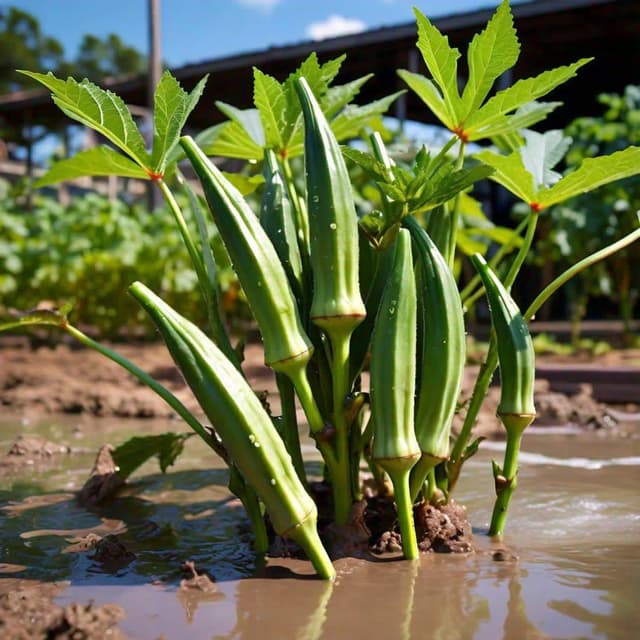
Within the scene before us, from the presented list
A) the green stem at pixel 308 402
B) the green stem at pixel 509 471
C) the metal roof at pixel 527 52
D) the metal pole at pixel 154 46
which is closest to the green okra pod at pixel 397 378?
the green stem at pixel 308 402

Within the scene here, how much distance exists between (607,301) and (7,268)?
779 cm

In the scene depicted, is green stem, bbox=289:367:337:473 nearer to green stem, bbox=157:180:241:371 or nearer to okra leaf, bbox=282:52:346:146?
green stem, bbox=157:180:241:371

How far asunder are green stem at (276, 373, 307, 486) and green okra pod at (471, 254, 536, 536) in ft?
1.27

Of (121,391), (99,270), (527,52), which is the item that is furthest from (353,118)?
(527,52)

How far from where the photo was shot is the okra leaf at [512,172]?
1.60 m

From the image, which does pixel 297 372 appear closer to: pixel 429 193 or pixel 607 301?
pixel 429 193

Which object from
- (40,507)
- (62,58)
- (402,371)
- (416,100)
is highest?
(62,58)

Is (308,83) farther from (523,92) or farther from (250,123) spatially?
(523,92)

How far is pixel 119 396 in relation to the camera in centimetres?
397

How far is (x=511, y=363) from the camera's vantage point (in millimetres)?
1579

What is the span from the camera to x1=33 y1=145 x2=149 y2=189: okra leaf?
1661mm

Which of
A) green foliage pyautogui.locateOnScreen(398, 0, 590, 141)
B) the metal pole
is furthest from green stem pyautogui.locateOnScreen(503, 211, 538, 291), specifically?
Answer: the metal pole

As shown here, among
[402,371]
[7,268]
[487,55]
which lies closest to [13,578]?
[402,371]

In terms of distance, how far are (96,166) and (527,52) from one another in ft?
31.1
